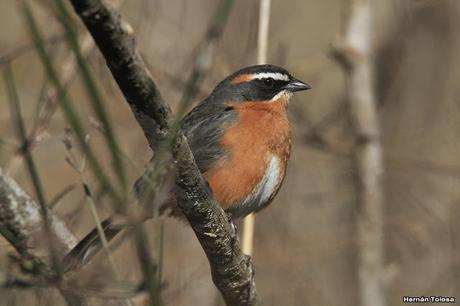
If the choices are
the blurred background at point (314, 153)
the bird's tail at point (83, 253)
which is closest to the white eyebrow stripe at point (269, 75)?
the blurred background at point (314, 153)

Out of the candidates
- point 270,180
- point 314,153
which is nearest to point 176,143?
point 270,180

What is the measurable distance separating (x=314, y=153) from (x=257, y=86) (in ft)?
9.22

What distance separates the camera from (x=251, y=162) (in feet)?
17.6

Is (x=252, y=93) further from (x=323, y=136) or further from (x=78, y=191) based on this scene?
(x=78, y=191)

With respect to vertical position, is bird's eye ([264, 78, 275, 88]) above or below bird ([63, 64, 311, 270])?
above

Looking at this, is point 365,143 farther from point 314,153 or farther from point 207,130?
point 207,130

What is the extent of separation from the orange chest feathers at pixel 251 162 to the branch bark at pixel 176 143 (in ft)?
2.76

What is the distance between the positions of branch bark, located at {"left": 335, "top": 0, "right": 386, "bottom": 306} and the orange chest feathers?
1700mm

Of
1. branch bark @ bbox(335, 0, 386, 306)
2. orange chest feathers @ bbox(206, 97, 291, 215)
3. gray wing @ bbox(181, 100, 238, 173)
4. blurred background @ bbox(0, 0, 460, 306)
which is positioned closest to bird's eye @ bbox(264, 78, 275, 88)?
orange chest feathers @ bbox(206, 97, 291, 215)

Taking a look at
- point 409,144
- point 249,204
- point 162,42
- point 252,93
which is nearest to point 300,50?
point 409,144

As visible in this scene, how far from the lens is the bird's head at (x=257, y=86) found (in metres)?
6.00

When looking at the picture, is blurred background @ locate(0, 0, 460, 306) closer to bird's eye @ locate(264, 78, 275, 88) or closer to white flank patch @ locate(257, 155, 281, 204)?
bird's eye @ locate(264, 78, 275, 88)

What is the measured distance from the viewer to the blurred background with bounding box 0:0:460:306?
23.7ft

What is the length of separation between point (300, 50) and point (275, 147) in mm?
6234
